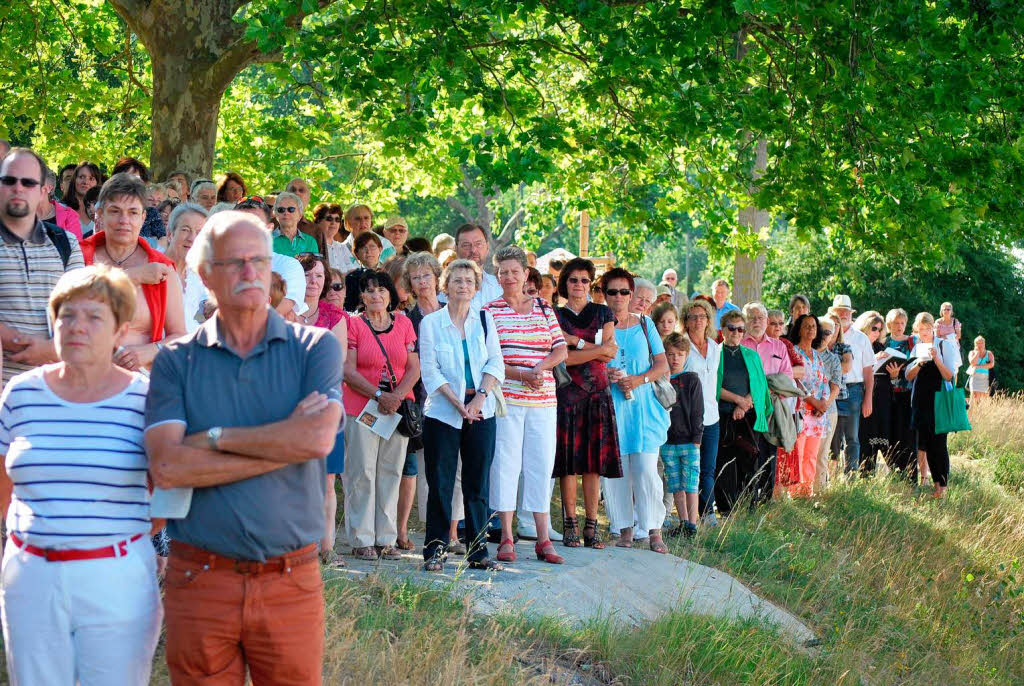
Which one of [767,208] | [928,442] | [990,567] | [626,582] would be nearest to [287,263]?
[626,582]

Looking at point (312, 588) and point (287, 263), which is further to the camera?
point (287, 263)

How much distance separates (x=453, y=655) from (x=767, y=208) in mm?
6816

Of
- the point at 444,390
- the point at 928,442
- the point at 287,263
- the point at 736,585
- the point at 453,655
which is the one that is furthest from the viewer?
the point at 928,442

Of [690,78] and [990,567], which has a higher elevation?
[690,78]

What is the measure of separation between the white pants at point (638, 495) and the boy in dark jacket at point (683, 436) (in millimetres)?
732

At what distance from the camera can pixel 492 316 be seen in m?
8.35

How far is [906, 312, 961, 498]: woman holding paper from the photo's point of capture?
15180mm

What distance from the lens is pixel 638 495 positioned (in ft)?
31.7

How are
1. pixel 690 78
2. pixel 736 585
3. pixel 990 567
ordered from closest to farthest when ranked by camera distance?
pixel 736 585
pixel 690 78
pixel 990 567

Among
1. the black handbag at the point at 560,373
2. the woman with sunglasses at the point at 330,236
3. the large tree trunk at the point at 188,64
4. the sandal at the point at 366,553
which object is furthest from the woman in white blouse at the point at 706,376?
the large tree trunk at the point at 188,64

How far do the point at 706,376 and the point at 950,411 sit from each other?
5.61m

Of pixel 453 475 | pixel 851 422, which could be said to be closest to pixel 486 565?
pixel 453 475

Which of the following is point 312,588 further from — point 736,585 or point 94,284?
point 736,585

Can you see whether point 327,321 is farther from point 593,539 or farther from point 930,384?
point 930,384
